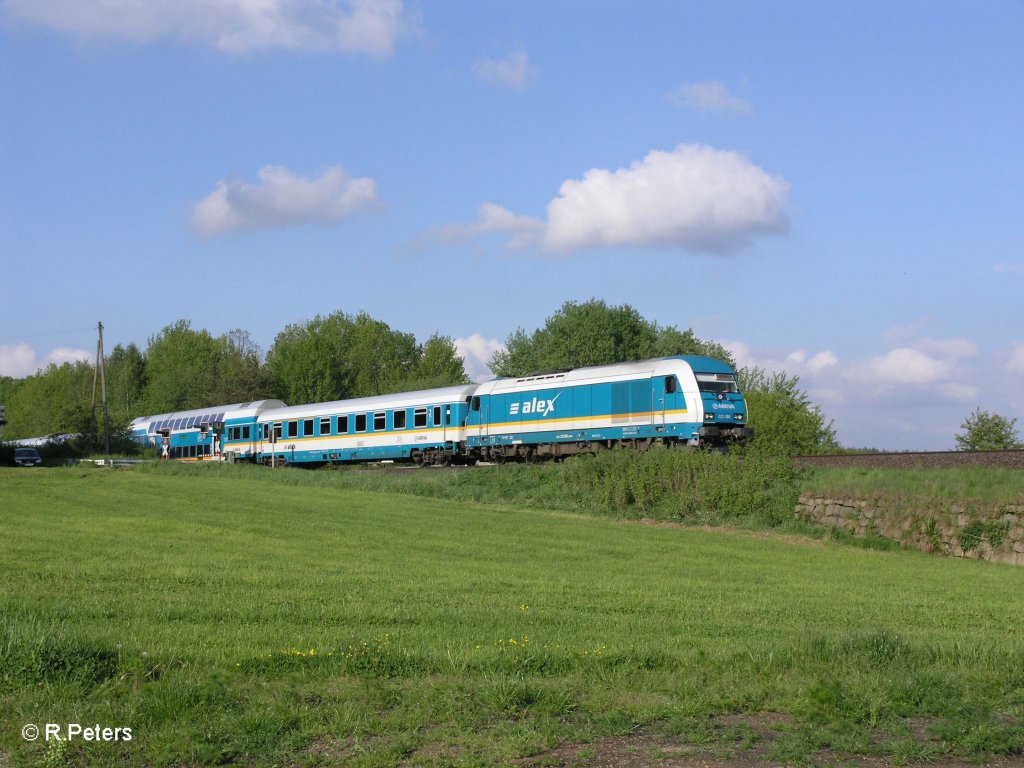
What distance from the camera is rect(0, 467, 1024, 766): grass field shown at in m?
6.86

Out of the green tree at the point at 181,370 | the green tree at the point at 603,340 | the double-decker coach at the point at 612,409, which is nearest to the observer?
the double-decker coach at the point at 612,409

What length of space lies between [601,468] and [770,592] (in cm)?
1826

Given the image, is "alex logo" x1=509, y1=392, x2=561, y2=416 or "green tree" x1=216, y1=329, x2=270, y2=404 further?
"green tree" x1=216, y1=329, x2=270, y2=404

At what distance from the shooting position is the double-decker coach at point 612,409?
35.6 metres

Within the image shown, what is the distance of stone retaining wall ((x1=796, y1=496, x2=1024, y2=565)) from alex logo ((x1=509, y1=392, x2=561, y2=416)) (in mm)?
14785

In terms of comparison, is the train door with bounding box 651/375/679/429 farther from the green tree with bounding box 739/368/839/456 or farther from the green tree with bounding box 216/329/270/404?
the green tree with bounding box 216/329/270/404

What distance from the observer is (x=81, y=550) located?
15.6m

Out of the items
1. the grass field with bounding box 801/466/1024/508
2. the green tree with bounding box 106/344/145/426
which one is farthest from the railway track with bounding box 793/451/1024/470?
the green tree with bounding box 106/344/145/426

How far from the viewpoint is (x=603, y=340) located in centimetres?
9088

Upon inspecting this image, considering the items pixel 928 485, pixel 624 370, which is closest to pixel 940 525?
pixel 928 485

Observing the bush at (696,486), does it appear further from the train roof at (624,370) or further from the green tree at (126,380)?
the green tree at (126,380)
